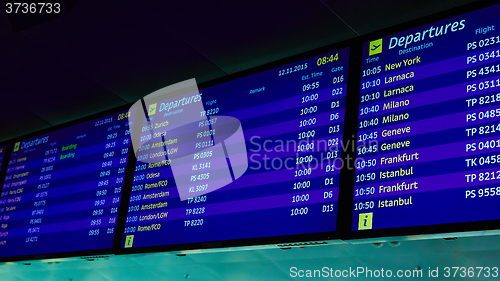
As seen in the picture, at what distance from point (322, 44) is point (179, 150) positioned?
139 cm

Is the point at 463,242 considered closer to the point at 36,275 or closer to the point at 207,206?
the point at 207,206

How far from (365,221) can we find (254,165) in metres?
0.96

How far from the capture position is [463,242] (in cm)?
359

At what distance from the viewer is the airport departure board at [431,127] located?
2.74m

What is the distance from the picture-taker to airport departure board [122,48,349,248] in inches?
130

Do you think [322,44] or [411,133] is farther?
[322,44]

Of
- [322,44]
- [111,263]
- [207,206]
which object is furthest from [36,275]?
[322,44]

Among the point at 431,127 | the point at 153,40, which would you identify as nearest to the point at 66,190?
Answer: the point at 153,40

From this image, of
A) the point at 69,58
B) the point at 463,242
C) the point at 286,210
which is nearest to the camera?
the point at 286,210

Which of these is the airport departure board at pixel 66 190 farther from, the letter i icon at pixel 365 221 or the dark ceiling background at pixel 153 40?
the letter i icon at pixel 365 221

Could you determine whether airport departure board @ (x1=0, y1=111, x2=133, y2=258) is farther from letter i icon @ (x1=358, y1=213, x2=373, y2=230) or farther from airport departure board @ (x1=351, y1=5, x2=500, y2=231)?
airport departure board @ (x1=351, y1=5, x2=500, y2=231)

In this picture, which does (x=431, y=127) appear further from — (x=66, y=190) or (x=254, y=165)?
(x=66, y=190)

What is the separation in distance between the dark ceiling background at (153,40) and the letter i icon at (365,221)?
1527 mm

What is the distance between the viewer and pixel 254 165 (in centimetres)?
362
